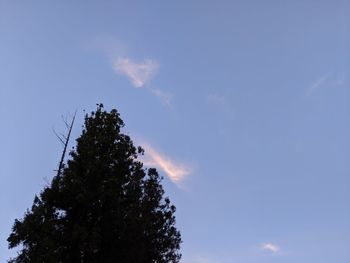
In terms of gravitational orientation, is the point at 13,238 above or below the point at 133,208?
below

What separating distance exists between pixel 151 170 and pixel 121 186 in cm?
891

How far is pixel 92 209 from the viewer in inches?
1038

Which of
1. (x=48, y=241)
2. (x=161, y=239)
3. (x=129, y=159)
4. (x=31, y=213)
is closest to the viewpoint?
(x=48, y=241)

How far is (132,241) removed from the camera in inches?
1059

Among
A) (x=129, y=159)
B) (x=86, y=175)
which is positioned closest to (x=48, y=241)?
(x=86, y=175)

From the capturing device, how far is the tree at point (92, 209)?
2508cm

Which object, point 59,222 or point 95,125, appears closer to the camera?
point 59,222

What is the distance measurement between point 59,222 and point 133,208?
3940 millimetres

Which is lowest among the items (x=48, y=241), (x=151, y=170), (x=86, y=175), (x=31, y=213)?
(x=48, y=241)

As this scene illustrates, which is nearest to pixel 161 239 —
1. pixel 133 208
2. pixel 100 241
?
pixel 133 208

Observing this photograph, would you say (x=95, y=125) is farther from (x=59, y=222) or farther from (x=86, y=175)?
(x=59, y=222)

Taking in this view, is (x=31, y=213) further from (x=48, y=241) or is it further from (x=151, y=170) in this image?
(x=151, y=170)

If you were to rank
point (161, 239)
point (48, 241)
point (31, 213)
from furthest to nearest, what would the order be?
point (161, 239)
point (31, 213)
point (48, 241)

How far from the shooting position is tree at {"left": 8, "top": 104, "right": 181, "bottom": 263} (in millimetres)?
25078
